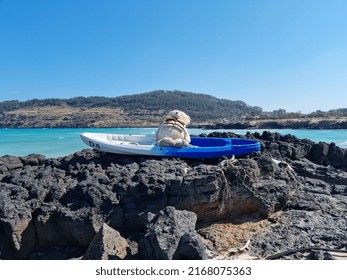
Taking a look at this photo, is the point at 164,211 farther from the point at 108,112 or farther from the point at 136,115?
the point at 108,112

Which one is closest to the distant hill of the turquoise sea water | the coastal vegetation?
the coastal vegetation

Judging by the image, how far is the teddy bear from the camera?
27.7 feet

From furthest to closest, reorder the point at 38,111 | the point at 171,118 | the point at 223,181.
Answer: the point at 38,111, the point at 171,118, the point at 223,181

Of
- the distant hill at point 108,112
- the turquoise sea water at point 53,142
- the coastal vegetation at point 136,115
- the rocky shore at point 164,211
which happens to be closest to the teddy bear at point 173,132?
the rocky shore at point 164,211

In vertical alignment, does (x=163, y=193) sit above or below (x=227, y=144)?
below

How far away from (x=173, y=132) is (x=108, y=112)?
94873mm

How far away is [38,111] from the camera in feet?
355

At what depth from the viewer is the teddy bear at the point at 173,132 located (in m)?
8.44

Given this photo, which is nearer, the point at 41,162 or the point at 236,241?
the point at 236,241

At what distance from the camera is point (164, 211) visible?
204 inches

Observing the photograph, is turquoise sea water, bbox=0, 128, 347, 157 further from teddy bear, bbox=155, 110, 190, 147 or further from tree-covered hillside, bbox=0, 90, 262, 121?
tree-covered hillside, bbox=0, 90, 262, 121
